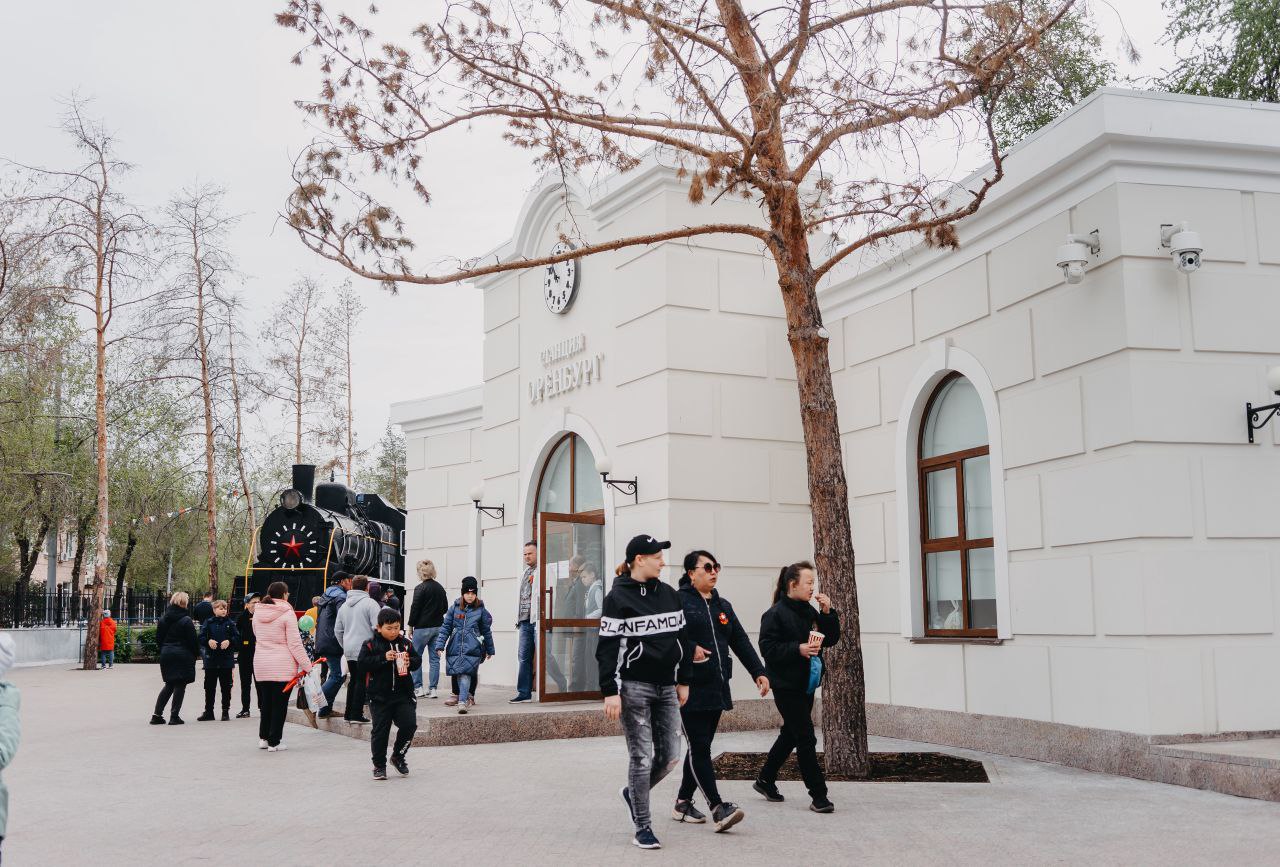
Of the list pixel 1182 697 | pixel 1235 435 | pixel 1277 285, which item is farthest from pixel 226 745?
pixel 1277 285

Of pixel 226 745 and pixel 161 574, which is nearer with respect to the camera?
pixel 226 745

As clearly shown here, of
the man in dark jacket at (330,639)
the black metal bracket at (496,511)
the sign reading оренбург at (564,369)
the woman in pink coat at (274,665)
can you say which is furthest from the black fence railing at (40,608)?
the woman in pink coat at (274,665)

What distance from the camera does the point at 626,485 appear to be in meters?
13.8

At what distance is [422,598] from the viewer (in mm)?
13438

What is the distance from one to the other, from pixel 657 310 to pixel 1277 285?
6454 mm

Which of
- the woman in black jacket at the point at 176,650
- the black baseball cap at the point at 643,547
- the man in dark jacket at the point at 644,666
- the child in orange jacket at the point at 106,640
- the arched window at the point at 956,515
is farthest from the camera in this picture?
the child in orange jacket at the point at 106,640

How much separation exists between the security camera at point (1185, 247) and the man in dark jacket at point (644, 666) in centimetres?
482

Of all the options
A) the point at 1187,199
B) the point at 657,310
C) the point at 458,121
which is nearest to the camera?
the point at 1187,199

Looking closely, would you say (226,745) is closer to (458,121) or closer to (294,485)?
(458,121)

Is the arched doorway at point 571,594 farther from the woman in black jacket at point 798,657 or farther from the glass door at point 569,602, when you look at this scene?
the woman in black jacket at point 798,657

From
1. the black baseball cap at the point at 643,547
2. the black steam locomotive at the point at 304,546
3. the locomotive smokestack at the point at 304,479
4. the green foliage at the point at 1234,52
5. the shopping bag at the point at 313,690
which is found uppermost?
the green foliage at the point at 1234,52

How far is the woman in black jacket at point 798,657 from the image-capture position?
7617 mm

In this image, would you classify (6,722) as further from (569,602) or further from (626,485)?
(569,602)

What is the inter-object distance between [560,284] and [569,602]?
4400 mm
